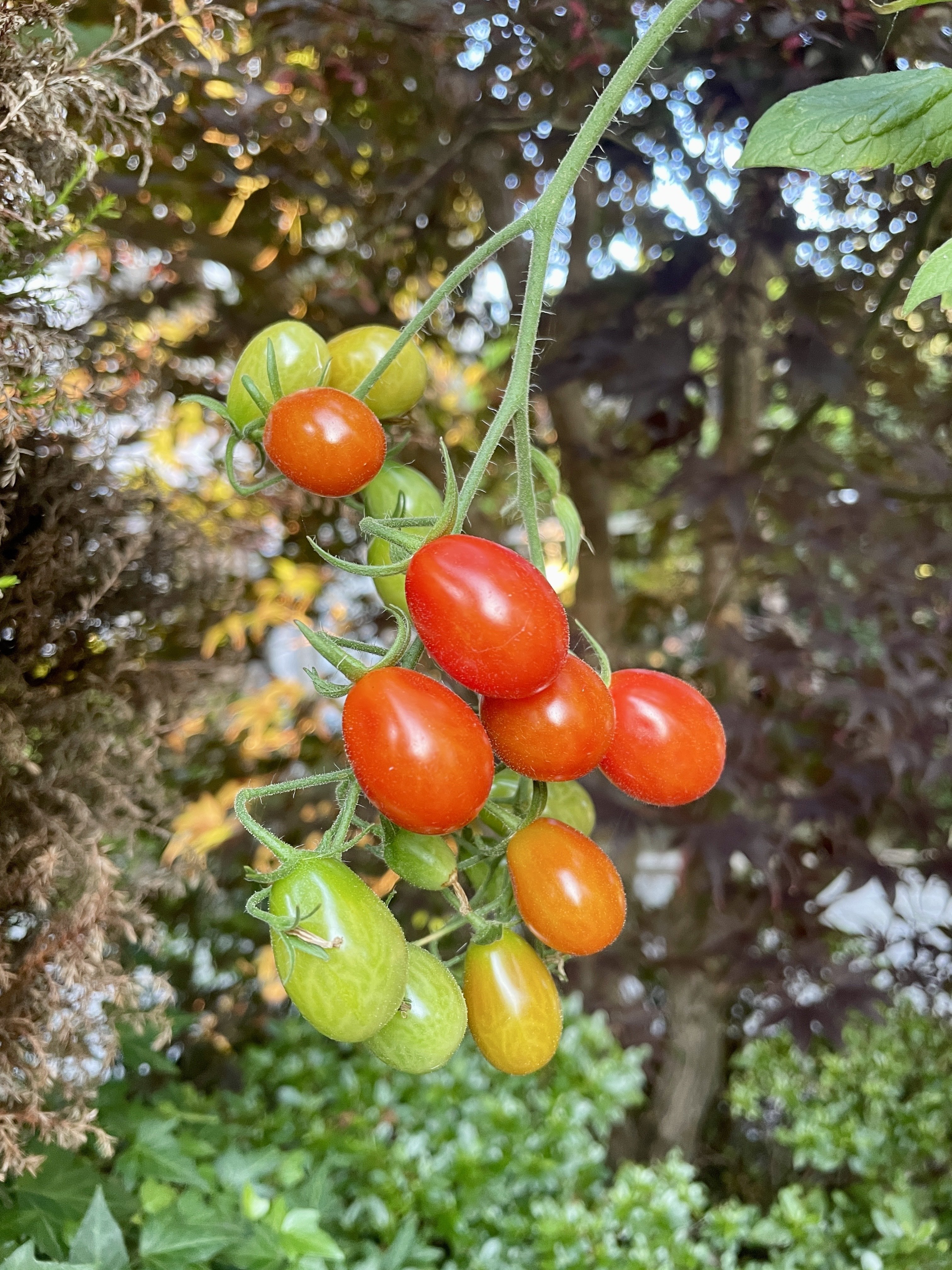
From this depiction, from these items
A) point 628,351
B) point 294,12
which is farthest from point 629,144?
point 294,12

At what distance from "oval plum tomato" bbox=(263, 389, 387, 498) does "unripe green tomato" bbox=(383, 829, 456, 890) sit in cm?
15

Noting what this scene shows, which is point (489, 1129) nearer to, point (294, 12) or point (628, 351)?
point (628, 351)

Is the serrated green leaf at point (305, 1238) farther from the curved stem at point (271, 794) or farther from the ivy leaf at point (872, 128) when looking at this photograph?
the ivy leaf at point (872, 128)

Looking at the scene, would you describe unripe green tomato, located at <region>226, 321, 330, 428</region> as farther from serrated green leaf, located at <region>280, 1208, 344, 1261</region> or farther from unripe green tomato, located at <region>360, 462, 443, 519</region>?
serrated green leaf, located at <region>280, 1208, 344, 1261</region>

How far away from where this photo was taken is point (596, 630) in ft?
3.52

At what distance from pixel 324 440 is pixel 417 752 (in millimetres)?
137

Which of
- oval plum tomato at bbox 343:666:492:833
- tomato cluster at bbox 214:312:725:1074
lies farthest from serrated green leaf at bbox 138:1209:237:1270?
oval plum tomato at bbox 343:666:492:833

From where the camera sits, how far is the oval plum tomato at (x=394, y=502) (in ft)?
1.27

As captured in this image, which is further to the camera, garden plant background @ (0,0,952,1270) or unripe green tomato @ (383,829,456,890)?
garden plant background @ (0,0,952,1270)

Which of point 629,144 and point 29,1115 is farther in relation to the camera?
point 629,144

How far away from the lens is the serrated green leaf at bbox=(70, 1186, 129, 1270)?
19.2 inches

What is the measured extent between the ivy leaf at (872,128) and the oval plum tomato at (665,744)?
216mm

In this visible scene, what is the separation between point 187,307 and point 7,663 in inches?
20.3

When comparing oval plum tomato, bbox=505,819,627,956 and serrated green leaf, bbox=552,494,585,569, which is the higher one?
serrated green leaf, bbox=552,494,585,569
